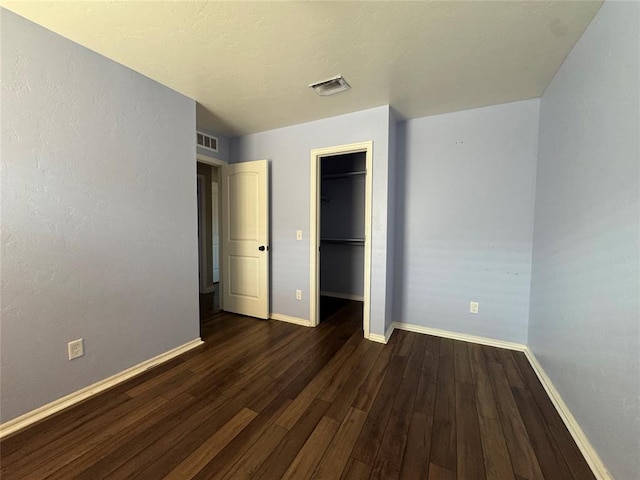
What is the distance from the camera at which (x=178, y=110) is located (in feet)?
7.57

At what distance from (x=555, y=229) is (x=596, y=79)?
3.21 ft

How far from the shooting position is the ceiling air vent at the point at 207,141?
307 centimetres

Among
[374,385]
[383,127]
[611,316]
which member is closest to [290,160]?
[383,127]

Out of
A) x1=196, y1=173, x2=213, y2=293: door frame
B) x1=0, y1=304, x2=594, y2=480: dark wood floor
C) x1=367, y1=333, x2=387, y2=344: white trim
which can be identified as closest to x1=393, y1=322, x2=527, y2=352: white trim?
x1=0, y1=304, x2=594, y2=480: dark wood floor

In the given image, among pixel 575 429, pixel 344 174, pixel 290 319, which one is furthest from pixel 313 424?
pixel 344 174

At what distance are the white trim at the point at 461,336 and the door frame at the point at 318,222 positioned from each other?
52 cm

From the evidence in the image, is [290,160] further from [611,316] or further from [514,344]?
[514,344]

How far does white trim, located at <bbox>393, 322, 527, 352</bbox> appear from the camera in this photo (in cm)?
248

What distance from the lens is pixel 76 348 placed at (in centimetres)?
171

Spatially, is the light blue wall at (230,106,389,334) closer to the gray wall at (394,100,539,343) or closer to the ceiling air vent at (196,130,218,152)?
the ceiling air vent at (196,130,218,152)

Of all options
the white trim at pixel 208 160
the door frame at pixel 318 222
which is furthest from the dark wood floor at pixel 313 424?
the white trim at pixel 208 160

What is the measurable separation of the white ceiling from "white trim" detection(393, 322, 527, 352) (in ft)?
7.68

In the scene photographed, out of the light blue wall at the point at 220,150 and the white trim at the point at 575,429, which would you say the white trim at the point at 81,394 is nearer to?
the light blue wall at the point at 220,150

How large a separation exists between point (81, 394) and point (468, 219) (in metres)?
3.54
